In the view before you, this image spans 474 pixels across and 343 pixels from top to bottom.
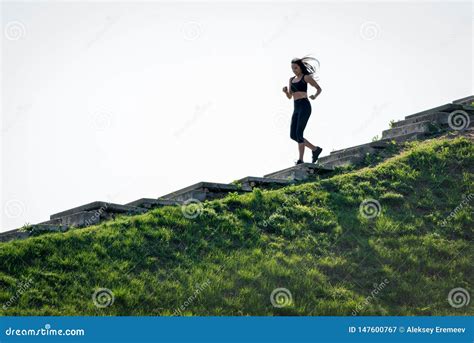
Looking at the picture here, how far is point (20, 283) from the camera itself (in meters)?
10.2

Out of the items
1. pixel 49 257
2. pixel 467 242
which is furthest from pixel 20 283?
pixel 467 242

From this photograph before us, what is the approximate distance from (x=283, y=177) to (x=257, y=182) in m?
0.90

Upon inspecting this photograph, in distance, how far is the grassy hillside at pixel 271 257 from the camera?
397 inches

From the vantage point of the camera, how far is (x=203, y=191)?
45.2ft

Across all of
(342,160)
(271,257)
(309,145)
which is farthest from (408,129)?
(271,257)

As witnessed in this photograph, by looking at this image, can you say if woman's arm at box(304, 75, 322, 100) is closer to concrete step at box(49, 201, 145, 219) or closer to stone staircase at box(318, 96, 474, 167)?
stone staircase at box(318, 96, 474, 167)

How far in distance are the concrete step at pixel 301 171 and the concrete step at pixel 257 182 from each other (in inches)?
13.6

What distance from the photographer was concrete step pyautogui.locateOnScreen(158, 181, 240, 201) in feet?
44.8

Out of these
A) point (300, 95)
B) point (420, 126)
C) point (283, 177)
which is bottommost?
point (283, 177)

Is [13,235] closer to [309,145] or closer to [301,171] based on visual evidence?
[301,171]

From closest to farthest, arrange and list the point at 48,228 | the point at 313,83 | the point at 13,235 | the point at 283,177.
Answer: the point at 13,235 < the point at 48,228 < the point at 313,83 < the point at 283,177

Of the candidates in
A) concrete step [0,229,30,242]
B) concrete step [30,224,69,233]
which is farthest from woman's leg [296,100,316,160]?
concrete step [0,229,30,242]

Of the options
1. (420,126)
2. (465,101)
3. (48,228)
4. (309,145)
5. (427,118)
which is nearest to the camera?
(48,228)

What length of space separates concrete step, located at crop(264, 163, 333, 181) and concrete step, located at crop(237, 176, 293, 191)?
34 cm
